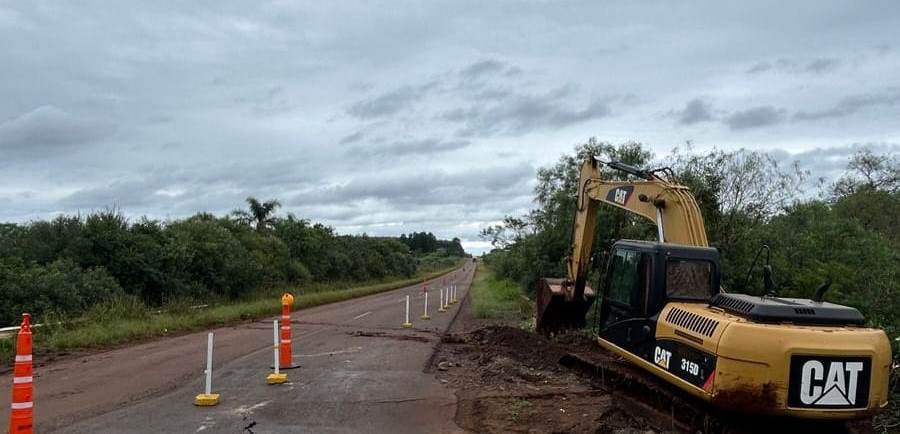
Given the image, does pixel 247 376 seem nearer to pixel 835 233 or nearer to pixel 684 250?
pixel 684 250

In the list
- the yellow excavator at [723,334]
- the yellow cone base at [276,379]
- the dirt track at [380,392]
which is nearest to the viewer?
the yellow excavator at [723,334]

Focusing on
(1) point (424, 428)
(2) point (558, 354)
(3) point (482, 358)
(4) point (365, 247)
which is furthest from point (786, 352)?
(4) point (365, 247)

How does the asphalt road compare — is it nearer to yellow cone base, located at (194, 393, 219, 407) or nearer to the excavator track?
yellow cone base, located at (194, 393, 219, 407)

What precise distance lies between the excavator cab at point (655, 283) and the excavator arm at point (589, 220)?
5.35ft

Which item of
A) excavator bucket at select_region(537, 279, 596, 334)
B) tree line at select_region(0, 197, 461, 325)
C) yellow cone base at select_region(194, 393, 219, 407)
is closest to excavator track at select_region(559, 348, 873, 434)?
Result: excavator bucket at select_region(537, 279, 596, 334)

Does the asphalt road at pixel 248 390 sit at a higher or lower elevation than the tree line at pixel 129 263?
lower

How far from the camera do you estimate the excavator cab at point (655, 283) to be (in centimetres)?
943

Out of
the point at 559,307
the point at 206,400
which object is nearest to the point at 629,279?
the point at 559,307

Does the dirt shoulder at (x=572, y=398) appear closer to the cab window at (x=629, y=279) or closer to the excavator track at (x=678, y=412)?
the excavator track at (x=678, y=412)

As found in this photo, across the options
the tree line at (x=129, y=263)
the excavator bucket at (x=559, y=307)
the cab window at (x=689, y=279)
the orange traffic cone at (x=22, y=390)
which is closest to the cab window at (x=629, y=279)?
the cab window at (x=689, y=279)

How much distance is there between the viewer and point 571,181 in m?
27.7

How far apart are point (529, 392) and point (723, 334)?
3519 mm

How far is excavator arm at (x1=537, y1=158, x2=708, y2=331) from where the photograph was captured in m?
11.5

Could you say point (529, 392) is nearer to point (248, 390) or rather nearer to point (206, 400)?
point (248, 390)
